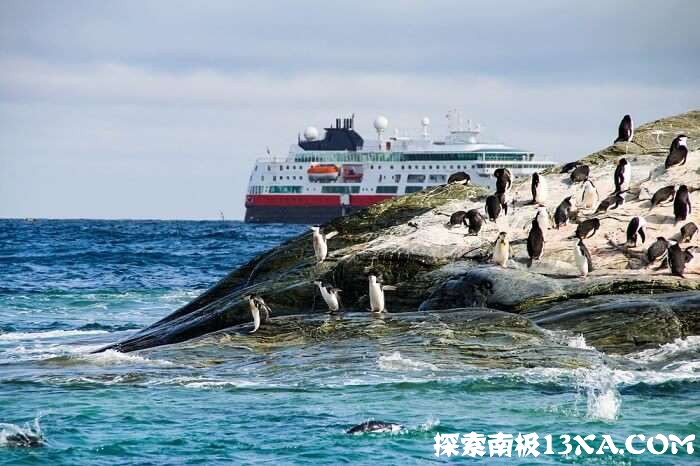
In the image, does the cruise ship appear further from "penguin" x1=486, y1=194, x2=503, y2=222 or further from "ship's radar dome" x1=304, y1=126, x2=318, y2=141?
"penguin" x1=486, y1=194, x2=503, y2=222

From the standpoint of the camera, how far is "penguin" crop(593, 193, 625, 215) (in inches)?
781

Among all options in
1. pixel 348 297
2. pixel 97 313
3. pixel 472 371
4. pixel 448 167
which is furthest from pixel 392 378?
pixel 448 167

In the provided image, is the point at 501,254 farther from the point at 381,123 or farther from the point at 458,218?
the point at 381,123

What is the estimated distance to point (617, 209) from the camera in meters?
20.0

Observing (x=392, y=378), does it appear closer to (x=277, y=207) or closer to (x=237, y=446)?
(x=237, y=446)

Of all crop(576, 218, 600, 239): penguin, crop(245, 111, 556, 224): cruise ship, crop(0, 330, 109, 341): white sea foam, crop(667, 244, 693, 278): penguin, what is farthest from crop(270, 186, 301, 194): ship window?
crop(667, 244, 693, 278): penguin

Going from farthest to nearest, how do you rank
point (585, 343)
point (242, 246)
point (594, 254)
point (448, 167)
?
point (448, 167), point (242, 246), point (594, 254), point (585, 343)

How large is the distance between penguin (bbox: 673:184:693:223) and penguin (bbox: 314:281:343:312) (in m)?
5.28

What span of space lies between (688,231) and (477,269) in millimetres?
3214

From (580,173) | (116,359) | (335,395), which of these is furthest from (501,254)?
(116,359)

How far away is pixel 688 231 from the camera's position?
18.4 metres

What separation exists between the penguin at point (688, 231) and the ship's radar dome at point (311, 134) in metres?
128

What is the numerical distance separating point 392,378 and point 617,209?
684 centimetres

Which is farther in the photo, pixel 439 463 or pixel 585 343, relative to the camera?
pixel 585 343
